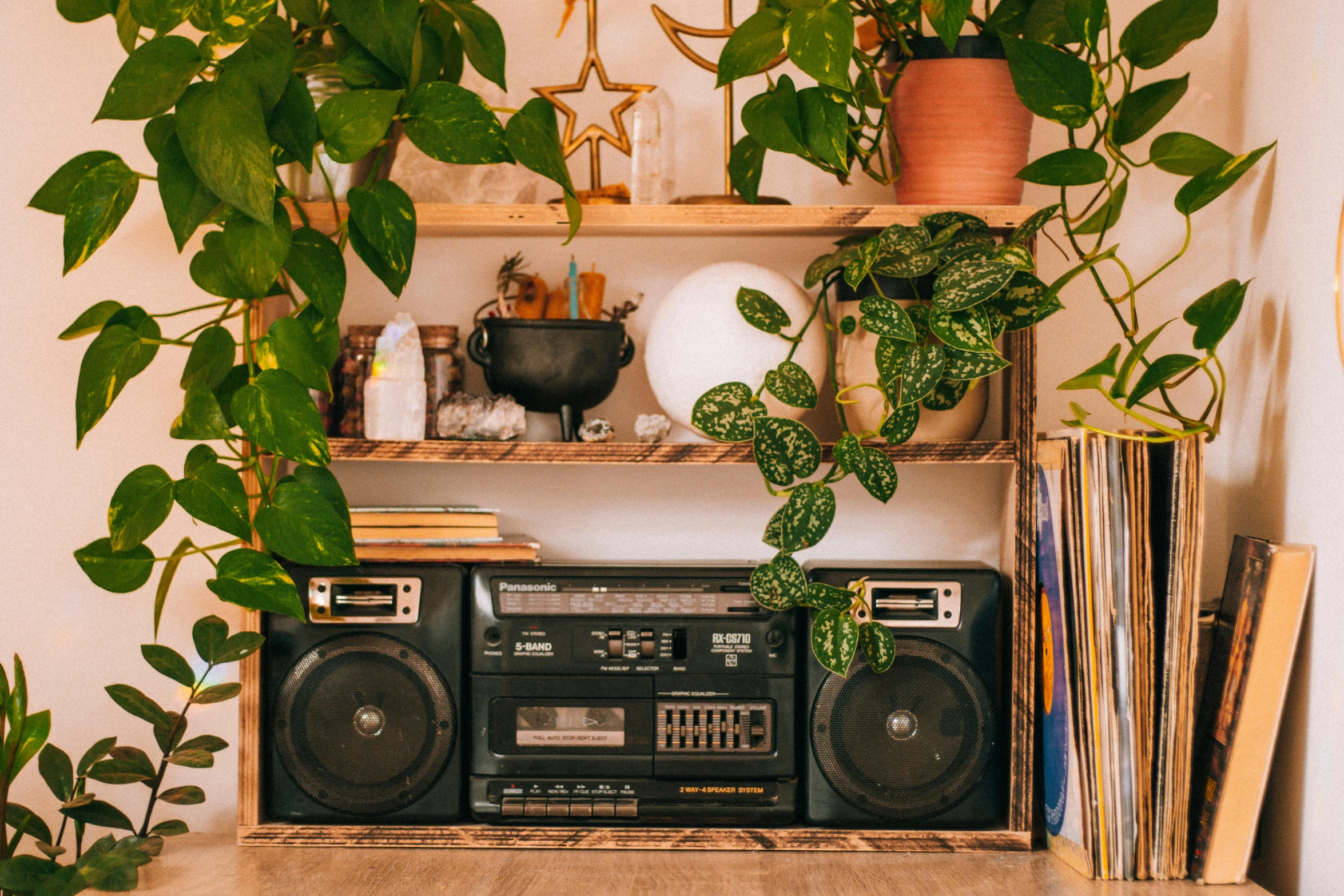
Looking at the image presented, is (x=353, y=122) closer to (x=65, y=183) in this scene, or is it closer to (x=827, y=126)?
(x=65, y=183)

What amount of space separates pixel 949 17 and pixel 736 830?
0.97 meters

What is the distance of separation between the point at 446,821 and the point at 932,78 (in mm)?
1090

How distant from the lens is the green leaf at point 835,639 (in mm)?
1139

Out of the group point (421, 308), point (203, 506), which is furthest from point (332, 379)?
point (203, 506)

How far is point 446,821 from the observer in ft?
4.11

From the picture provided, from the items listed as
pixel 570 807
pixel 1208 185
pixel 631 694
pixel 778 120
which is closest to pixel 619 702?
pixel 631 694

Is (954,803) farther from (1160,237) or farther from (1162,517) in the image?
(1160,237)

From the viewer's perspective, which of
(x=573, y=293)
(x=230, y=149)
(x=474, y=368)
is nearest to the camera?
(x=230, y=149)

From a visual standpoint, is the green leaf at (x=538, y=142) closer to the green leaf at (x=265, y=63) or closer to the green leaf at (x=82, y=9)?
the green leaf at (x=265, y=63)

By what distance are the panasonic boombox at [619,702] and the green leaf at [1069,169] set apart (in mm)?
483

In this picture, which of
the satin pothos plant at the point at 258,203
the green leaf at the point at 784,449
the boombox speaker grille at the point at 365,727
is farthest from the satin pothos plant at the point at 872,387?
Result: the boombox speaker grille at the point at 365,727

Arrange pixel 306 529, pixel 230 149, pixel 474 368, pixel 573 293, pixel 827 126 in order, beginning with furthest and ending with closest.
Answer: pixel 474 368 < pixel 573 293 < pixel 827 126 < pixel 306 529 < pixel 230 149

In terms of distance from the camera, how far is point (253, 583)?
3.42ft

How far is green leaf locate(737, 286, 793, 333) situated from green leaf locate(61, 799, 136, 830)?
0.96 metres
